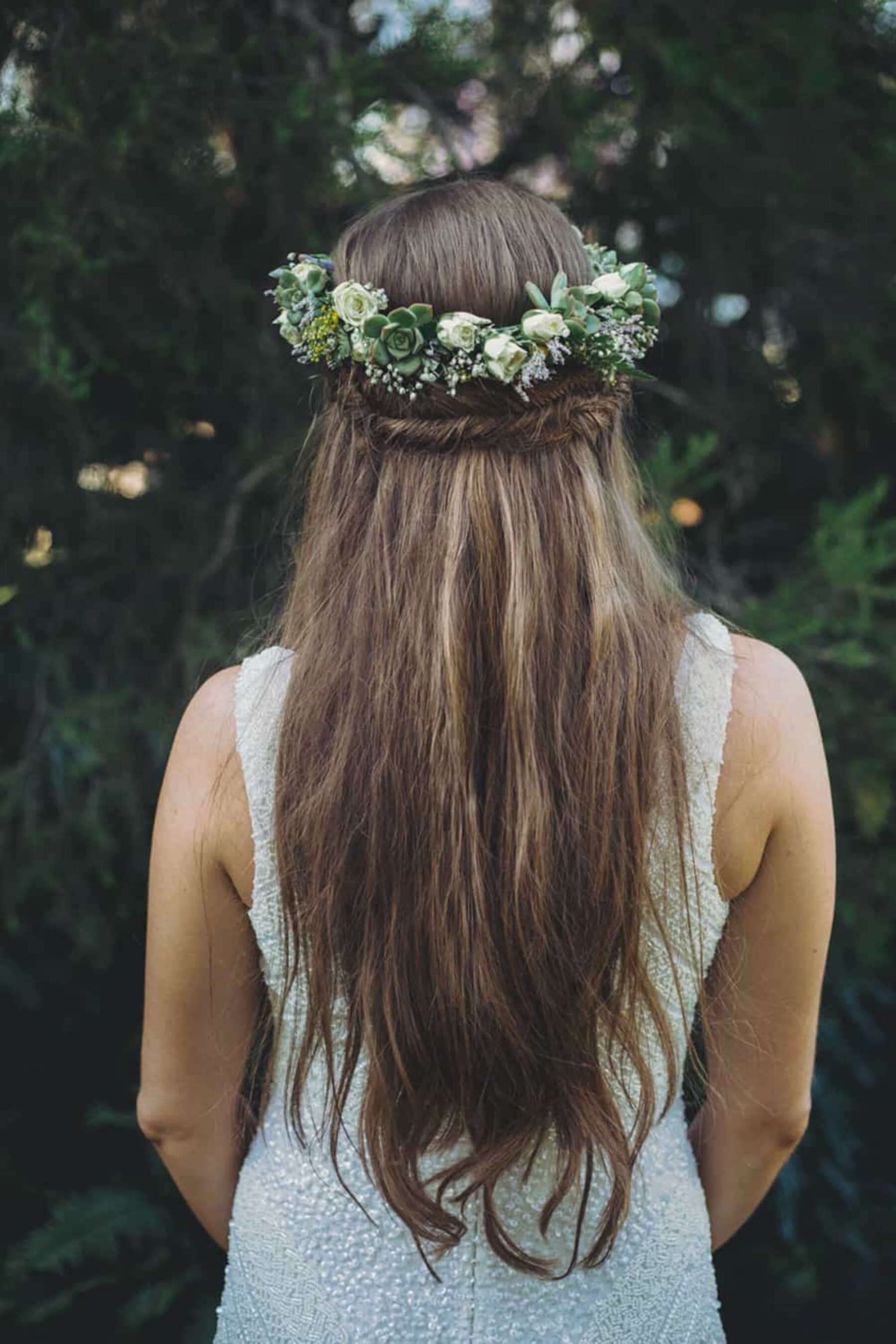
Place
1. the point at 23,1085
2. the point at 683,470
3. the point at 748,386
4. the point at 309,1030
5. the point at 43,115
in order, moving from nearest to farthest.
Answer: the point at 309,1030
the point at 43,115
the point at 683,470
the point at 23,1085
the point at 748,386

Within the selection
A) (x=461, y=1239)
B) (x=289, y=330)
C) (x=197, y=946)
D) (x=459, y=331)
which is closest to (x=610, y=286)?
(x=459, y=331)

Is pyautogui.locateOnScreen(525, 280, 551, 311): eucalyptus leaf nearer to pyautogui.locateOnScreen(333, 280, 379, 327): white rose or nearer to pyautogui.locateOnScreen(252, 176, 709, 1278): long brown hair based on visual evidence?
pyautogui.locateOnScreen(252, 176, 709, 1278): long brown hair

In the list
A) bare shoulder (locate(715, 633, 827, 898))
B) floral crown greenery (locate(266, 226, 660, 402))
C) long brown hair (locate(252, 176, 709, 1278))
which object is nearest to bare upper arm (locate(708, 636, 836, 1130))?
bare shoulder (locate(715, 633, 827, 898))

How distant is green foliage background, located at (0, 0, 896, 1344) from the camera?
228 cm

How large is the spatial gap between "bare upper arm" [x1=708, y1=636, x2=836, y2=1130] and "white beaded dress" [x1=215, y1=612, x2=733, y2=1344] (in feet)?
0.17

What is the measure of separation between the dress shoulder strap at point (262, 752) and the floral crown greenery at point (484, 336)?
1.24 feet

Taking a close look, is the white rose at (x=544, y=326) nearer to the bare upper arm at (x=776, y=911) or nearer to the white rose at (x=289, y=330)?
the white rose at (x=289, y=330)

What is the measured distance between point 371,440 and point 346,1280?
3.58ft

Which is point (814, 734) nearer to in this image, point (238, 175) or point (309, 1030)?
point (309, 1030)

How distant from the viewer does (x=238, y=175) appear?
2.41 m

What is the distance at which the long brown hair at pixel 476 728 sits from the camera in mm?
1161

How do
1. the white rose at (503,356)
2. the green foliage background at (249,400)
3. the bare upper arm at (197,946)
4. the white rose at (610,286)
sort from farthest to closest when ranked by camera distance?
the green foliage background at (249,400) → the bare upper arm at (197,946) → the white rose at (610,286) → the white rose at (503,356)

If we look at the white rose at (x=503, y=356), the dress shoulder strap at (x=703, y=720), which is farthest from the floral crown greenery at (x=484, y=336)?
the dress shoulder strap at (x=703, y=720)

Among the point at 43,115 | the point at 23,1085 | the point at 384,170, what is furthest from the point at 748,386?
the point at 23,1085
